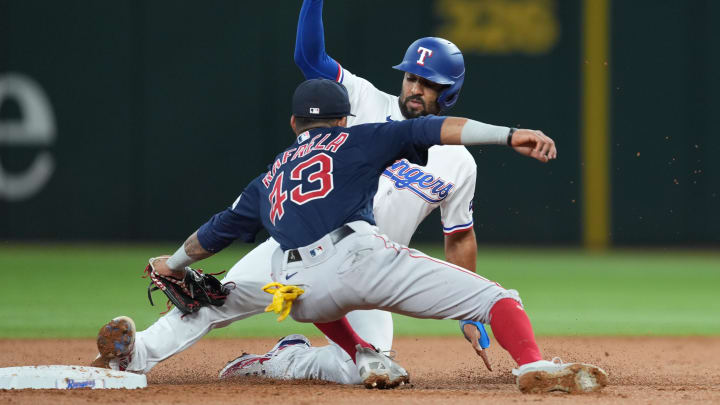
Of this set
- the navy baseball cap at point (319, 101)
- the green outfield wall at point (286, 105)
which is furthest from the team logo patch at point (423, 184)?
the green outfield wall at point (286, 105)

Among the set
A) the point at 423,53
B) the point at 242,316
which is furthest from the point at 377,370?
the point at 423,53

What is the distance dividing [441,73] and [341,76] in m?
0.51

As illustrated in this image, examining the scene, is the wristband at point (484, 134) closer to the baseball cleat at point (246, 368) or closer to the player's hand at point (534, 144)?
the player's hand at point (534, 144)

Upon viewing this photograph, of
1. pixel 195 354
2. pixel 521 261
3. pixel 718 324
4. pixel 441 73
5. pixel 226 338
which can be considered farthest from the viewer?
pixel 521 261

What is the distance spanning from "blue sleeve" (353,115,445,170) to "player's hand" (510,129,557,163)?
291mm

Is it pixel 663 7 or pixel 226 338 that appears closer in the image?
pixel 226 338

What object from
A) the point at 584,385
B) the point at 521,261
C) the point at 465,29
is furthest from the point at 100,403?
the point at 465,29

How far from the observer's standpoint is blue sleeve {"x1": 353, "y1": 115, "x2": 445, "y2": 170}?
381cm

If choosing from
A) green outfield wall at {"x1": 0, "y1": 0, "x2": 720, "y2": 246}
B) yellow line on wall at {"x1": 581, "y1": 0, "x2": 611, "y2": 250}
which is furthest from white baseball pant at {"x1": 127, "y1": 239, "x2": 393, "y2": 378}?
yellow line on wall at {"x1": 581, "y1": 0, "x2": 611, "y2": 250}

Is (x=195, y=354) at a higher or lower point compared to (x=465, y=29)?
lower

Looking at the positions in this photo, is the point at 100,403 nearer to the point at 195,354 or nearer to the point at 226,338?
the point at 195,354

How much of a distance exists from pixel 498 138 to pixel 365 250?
2.02 ft

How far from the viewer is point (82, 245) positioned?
37.2 feet

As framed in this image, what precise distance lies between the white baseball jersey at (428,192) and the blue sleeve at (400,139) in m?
0.93
